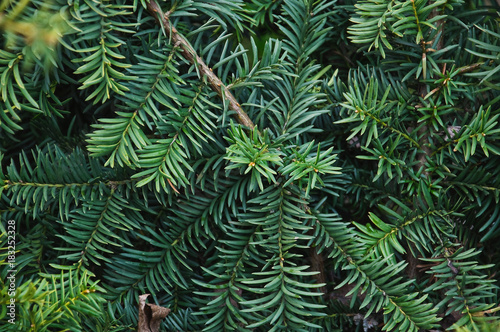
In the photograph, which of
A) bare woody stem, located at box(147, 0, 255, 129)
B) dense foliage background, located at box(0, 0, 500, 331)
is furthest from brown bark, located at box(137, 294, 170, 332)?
bare woody stem, located at box(147, 0, 255, 129)

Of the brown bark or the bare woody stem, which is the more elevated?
the bare woody stem

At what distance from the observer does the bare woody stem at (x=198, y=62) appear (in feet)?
1.87

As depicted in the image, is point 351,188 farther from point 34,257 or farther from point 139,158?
point 34,257

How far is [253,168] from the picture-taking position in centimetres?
55


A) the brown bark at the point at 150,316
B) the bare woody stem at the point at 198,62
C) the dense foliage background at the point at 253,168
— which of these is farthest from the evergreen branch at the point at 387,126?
the brown bark at the point at 150,316

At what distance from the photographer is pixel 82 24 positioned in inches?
21.7

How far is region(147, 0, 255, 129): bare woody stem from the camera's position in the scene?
570 mm

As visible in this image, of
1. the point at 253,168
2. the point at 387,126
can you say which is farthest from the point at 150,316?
the point at 387,126

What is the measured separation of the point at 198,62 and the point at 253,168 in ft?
0.48

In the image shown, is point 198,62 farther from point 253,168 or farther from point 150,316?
point 150,316

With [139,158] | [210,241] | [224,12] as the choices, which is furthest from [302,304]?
[224,12]

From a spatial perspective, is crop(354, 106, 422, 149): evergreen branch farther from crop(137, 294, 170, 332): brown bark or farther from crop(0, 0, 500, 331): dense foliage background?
crop(137, 294, 170, 332): brown bark

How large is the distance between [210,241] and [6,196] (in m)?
0.27

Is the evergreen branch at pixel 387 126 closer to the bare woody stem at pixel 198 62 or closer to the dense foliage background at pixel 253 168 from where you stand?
the dense foliage background at pixel 253 168
